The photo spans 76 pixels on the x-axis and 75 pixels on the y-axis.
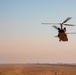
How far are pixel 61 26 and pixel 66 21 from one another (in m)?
1.01

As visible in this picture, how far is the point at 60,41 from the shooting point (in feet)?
123

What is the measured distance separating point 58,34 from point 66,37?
1.47m

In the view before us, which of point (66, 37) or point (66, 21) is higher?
point (66, 21)

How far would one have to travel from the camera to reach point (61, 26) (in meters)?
38.1

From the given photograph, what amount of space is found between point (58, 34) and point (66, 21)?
2.18m

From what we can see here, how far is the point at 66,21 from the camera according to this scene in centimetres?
3788

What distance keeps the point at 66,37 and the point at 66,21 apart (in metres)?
2.39

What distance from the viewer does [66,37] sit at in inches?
1464

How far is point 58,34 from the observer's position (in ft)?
125

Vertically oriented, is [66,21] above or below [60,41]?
above

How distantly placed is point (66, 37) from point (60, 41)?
1056 mm
